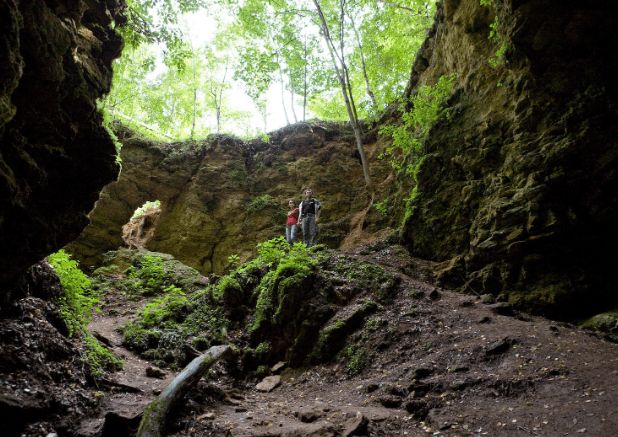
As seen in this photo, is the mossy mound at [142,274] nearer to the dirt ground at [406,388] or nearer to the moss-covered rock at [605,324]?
the dirt ground at [406,388]

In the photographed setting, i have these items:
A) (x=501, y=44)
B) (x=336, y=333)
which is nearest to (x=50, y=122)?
(x=336, y=333)

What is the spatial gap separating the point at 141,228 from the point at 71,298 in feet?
43.6

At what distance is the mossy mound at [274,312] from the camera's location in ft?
26.2

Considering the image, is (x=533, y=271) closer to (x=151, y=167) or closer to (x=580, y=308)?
(x=580, y=308)

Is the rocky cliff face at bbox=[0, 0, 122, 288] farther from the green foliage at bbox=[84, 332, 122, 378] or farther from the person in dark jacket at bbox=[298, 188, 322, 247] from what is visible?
the person in dark jacket at bbox=[298, 188, 322, 247]

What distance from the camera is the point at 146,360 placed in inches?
305

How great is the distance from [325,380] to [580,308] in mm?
5196

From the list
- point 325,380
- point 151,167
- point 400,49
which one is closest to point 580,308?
point 325,380

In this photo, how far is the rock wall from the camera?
708 cm

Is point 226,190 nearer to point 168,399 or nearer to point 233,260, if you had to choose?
point 233,260

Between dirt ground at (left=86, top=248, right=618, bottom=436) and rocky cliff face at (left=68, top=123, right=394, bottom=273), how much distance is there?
8.20 metres

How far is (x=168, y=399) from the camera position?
486cm

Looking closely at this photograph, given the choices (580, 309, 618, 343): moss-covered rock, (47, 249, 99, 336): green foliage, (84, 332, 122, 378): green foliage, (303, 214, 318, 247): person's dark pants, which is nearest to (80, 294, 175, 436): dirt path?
(84, 332, 122, 378): green foliage

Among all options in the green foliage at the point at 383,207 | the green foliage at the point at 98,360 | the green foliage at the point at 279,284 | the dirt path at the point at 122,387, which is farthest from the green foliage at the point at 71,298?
the green foliage at the point at 383,207
